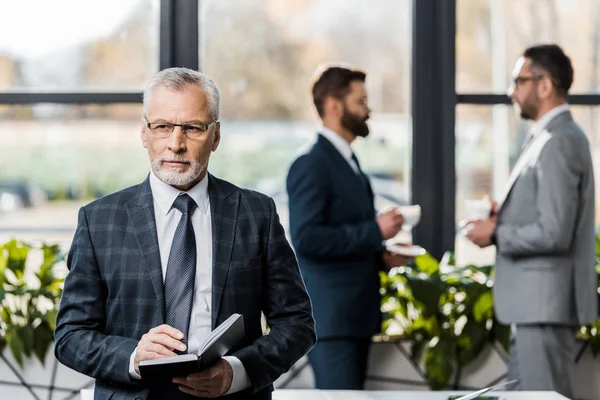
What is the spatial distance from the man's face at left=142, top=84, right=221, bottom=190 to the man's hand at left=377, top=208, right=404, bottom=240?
1573mm

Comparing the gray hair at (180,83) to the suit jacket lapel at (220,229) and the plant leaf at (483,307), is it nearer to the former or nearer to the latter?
the suit jacket lapel at (220,229)

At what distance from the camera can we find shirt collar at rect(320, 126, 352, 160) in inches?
137

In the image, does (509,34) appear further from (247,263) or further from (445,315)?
(247,263)

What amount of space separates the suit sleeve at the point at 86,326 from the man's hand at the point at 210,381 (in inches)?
4.3

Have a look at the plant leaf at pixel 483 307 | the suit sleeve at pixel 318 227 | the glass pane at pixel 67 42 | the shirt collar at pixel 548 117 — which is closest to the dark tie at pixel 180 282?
the suit sleeve at pixel 318 227

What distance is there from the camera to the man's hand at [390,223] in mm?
3438

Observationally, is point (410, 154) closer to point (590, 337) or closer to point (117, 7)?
point (590, 337)

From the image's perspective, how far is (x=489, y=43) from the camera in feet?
14.3

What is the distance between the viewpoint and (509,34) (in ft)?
14.3

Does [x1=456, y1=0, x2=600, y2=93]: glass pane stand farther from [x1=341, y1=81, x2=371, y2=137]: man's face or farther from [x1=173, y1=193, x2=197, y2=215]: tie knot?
[x1=173, y1=193, x2=197, y2=215]: tie knot

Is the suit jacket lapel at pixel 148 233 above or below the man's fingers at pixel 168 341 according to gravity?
above

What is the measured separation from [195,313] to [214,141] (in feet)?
1.16

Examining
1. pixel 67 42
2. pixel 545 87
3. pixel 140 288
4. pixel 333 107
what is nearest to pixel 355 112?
pixel 333 107

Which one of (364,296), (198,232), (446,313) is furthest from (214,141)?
(446,313)
